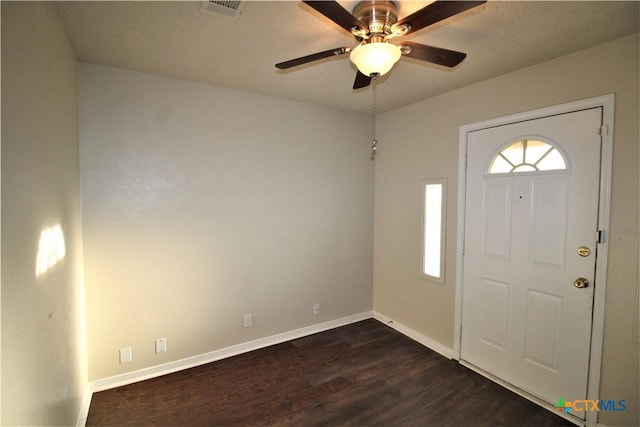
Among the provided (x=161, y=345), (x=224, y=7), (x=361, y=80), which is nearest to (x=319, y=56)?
(x=361, y=80)

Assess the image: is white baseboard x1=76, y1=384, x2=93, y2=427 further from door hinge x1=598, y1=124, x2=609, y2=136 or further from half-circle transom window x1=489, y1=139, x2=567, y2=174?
door hinge x1=598, y1=124, x2=609, y2=136

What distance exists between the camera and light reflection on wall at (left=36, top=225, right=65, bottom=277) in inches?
53.9

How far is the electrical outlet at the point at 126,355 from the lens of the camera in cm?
250

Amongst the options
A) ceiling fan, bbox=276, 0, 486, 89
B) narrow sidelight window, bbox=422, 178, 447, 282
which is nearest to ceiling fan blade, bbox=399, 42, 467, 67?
ceiling fan, bbox=276, 0, 486, 89

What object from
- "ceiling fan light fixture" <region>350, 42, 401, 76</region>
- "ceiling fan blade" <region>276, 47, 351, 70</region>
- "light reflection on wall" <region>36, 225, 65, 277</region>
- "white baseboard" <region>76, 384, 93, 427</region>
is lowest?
"white baseboard" <region>76, 384, 93, 427</region>

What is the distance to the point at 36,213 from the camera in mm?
1319

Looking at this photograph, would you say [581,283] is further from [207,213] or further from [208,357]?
[208,357]

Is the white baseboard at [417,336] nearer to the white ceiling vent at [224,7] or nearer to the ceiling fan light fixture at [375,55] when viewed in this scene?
the ceiling fan light fixture at [375,55]

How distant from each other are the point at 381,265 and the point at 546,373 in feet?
6.13

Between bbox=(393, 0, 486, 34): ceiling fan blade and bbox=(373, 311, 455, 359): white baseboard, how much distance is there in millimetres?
2846

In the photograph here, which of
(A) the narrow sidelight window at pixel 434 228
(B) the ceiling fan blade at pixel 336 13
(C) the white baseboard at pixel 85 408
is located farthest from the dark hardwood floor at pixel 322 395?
(B) the ceiling fan blade at pixel 336 13

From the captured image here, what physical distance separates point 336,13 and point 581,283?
2.38m

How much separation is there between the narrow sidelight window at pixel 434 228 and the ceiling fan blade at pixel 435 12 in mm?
1855

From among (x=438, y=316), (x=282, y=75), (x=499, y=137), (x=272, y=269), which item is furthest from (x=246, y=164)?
(x=438, y=316)
